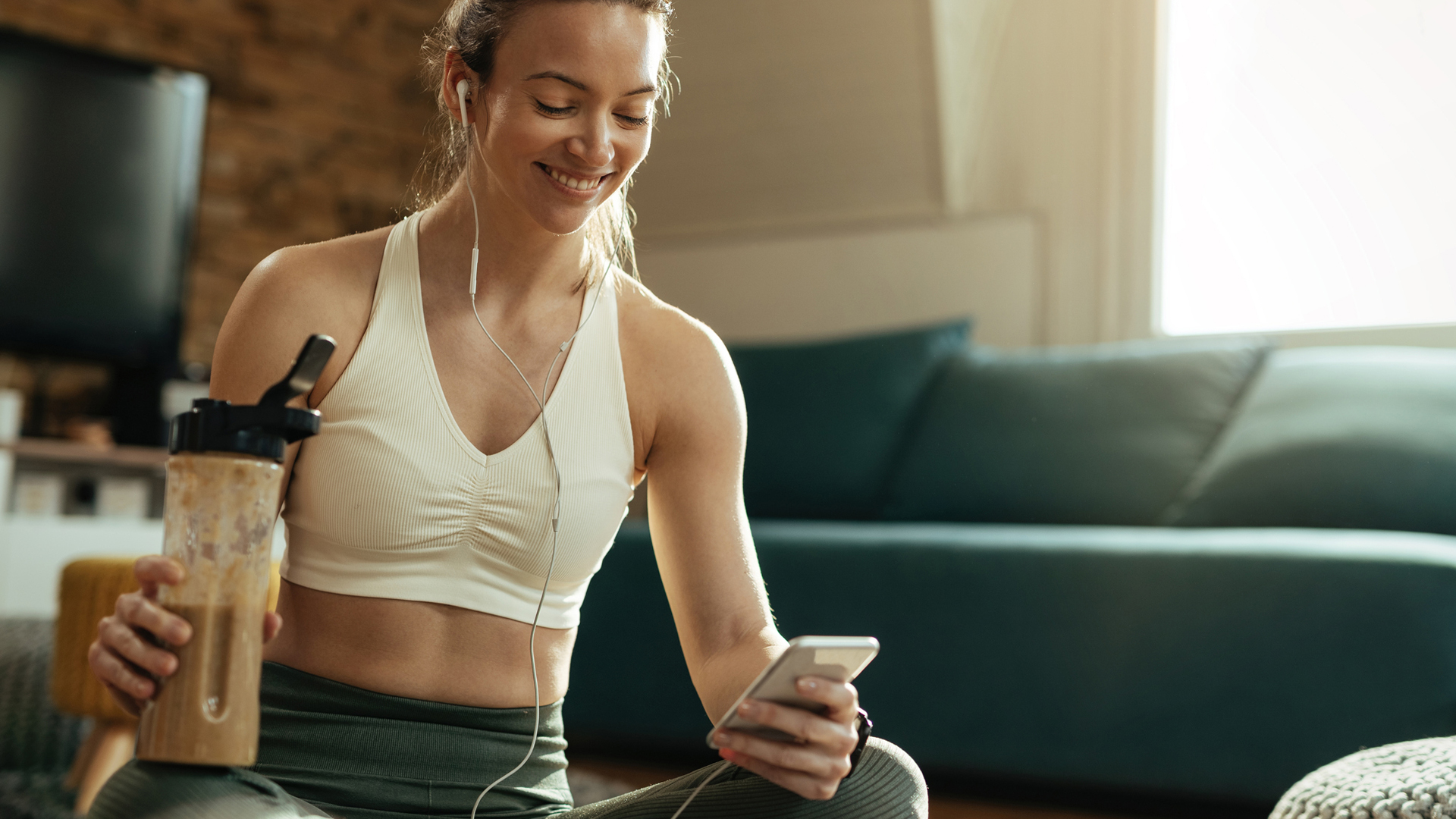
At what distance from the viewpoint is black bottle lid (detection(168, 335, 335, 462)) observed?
26.8 inches

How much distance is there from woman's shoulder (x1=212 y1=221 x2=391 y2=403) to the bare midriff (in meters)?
0.16

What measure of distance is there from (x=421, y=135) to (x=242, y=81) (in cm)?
65

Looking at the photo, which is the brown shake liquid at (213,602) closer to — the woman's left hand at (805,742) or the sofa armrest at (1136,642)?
the woman's left hand at (805,742)

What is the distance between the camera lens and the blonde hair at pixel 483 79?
1006 millimetres

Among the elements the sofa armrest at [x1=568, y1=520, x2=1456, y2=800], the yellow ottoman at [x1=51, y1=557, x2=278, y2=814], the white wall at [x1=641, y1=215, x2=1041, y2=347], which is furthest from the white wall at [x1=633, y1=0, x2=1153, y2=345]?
the yellow ottoman at [x1=51, y1=557, x2=278, y2=814]

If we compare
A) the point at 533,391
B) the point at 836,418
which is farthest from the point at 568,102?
the point at 836,418

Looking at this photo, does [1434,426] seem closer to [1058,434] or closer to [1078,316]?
[1058,434]

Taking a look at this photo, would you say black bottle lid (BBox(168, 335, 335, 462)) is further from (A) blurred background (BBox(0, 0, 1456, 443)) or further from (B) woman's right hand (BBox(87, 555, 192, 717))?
(A) blurred background (BBox(0, 0, 1456, 443))

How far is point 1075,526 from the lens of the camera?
2.33 metres

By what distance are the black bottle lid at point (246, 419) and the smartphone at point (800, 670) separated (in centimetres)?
31

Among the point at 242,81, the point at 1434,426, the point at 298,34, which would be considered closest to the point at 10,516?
the point at 242,81

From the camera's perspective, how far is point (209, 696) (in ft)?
2.28

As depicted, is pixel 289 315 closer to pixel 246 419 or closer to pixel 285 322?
pixel 285 322

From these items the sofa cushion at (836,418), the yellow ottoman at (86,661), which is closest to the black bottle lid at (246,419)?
the yellow ottoman at (86,661)
